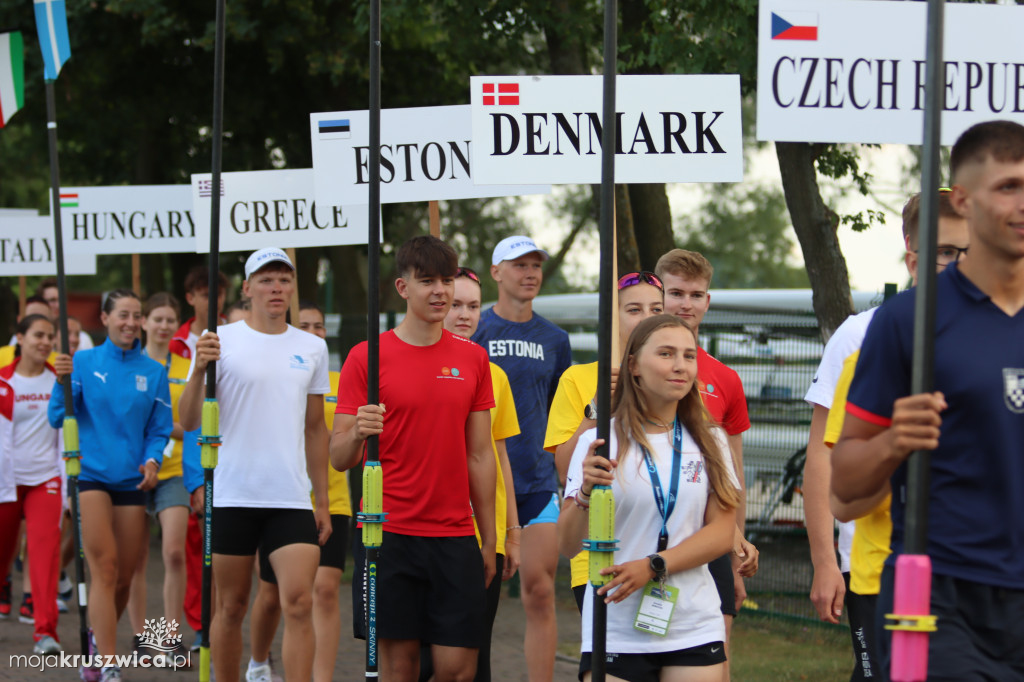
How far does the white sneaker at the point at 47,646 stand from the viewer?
8.67 metres

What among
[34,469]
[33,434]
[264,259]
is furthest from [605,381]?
[33,434]

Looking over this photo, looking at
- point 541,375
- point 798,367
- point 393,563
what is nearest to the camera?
point 393,563

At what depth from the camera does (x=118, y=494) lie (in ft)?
26.8

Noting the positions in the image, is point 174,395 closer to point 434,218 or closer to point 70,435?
point 70,435

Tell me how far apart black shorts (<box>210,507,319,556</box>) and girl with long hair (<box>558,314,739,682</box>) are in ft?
7.57

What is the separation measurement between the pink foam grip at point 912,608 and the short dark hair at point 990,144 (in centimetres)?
102

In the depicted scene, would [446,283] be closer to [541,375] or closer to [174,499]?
[541,375]

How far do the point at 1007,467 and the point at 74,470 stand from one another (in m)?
6.09

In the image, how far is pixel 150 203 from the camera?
10523 mm

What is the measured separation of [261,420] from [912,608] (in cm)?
438

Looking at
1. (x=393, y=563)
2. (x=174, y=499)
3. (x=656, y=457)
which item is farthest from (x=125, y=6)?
(x=656, y=457)

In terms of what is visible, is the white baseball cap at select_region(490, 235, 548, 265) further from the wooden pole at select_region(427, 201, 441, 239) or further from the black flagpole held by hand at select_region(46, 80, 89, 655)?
the black flagpole held by hand at select_region(46, 80, 89, 655)

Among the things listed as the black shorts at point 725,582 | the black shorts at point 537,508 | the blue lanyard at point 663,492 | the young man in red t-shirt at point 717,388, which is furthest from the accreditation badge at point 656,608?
the black shorts at point 537,508

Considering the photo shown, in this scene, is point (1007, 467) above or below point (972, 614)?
above
